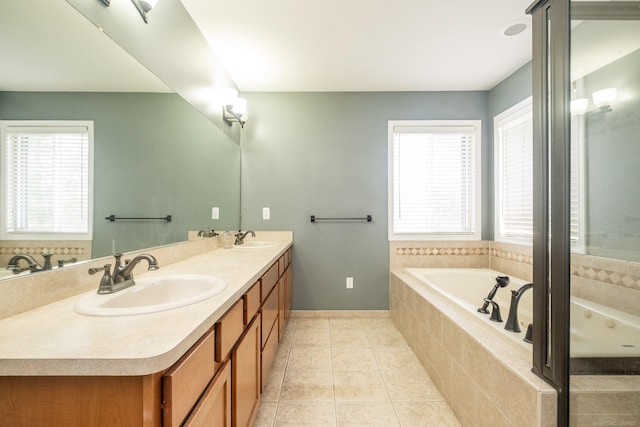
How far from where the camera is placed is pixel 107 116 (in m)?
1.16

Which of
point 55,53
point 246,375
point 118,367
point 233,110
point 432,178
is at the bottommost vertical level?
point 246,375

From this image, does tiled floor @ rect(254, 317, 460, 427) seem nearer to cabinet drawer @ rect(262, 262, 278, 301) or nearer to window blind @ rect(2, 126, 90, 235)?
cabinet drawer @ rect(262, 262, 278, 301)

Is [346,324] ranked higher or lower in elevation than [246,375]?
lower

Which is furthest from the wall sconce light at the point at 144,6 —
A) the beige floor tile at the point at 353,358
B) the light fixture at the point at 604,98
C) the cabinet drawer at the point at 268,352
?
the beige floor tile at the point at 353,358

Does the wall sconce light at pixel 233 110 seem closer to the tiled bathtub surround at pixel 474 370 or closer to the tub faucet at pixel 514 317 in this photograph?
the tiled bathtub surround at pixel 474 370

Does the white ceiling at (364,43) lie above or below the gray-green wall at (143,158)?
above

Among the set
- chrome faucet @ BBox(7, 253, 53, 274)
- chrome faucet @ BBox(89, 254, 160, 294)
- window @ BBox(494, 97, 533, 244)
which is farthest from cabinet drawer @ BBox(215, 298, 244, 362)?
window @ BBox(494, 97, 533, 244)

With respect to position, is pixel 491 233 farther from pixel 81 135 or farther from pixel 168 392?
pixel 81 135

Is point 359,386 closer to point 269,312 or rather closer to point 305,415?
point 305,415

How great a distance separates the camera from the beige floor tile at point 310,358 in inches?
77.7

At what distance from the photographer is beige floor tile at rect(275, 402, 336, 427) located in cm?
146

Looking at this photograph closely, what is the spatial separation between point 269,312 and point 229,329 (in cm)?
75

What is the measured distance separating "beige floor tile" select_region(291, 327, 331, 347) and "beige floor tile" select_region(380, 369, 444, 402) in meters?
0.60

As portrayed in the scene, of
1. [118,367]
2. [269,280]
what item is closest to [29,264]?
[118,367]
